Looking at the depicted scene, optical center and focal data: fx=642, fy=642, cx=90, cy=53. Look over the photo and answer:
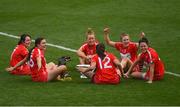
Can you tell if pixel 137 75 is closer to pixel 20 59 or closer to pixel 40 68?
pixel 40 68

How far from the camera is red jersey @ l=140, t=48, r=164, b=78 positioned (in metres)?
16.7

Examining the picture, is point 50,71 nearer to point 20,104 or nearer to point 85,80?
point 85,80

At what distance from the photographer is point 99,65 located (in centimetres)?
1627

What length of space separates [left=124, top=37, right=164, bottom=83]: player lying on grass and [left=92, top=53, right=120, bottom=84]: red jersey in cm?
93

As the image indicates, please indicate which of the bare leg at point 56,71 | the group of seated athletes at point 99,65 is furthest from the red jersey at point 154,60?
the bare leg at point 56,71

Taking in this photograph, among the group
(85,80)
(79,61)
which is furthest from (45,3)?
(85,80)

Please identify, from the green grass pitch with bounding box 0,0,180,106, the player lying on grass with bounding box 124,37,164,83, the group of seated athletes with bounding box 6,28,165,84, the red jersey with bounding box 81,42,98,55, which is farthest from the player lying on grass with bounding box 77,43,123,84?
the red jersey with bounding box 81,42,98,55

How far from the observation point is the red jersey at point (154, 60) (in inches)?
658

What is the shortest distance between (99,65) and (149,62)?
4.61ft

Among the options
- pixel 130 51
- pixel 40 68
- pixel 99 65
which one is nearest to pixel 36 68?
pixel 40 68

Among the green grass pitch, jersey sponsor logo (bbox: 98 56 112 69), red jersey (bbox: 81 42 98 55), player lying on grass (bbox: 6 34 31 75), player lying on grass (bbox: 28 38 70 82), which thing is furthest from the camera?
red jersey (bbox: 81 42 98 55)

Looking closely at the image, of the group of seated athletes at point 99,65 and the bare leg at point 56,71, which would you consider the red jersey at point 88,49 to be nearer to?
the group of seated athletes at point 99,65

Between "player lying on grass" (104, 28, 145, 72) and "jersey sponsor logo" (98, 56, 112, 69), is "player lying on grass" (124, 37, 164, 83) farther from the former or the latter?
"jersey sponsor logo" (98, 56, 112, 69)

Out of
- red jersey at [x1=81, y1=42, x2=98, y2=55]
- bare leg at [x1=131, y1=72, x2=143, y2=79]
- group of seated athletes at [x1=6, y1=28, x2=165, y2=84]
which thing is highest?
red jersey at [x1=81, y1=42, x2=98, y2=55]
